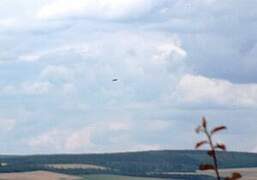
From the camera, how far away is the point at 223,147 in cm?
1812

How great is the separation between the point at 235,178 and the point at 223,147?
104 centimetres

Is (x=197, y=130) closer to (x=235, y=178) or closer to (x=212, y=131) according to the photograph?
(x=212, y=131)

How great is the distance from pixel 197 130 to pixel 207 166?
879 mm

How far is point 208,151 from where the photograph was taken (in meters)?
18.5

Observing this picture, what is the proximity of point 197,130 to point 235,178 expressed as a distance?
5.04 ft

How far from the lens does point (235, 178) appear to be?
18719 millimetres

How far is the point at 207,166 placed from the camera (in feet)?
59.1

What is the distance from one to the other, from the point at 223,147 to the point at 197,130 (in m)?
0.72

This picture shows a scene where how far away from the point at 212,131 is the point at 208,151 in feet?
1.58

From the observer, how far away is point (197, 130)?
60.1 ft

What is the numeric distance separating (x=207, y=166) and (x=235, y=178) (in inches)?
42.2

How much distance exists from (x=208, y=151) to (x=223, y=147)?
0.51 metres

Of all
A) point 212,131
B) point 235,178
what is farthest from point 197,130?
point 235,178
